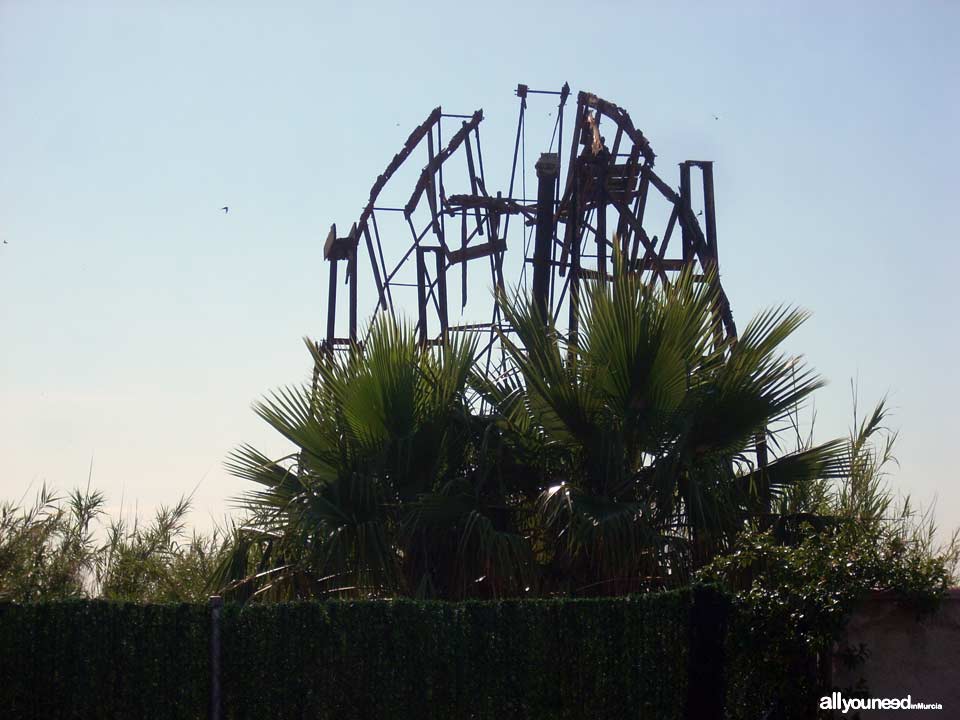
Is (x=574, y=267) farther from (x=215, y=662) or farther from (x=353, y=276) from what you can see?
(x=215, y=662)

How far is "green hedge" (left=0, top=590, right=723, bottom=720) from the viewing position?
669 centimetres

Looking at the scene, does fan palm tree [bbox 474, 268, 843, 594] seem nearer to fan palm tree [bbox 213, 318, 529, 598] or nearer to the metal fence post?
fan palm tree [bbox 213, 318, 529, 598]

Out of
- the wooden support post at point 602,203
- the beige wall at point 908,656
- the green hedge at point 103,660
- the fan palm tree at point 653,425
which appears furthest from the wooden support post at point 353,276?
the beige wall at point 908,656

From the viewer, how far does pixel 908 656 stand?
692 cm

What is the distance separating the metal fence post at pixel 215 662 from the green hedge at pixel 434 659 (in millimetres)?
39

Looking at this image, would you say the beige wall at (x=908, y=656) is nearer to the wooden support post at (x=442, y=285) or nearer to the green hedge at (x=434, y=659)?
the green hedge at (x=434, y=659)

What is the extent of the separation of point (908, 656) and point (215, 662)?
3.98 metres

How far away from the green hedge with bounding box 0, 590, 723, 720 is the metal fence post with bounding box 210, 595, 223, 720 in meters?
0.04

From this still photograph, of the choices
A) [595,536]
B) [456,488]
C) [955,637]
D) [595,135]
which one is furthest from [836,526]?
[595,135]

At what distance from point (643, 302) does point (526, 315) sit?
0.90 metres

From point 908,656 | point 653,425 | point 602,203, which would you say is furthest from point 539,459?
point 602,203

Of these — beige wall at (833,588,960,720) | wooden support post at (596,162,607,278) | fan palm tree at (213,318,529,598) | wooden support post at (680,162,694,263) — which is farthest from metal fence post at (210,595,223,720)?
wooden support post at (680,162,694,263)

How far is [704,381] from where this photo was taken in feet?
26.8

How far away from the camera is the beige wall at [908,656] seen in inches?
271
